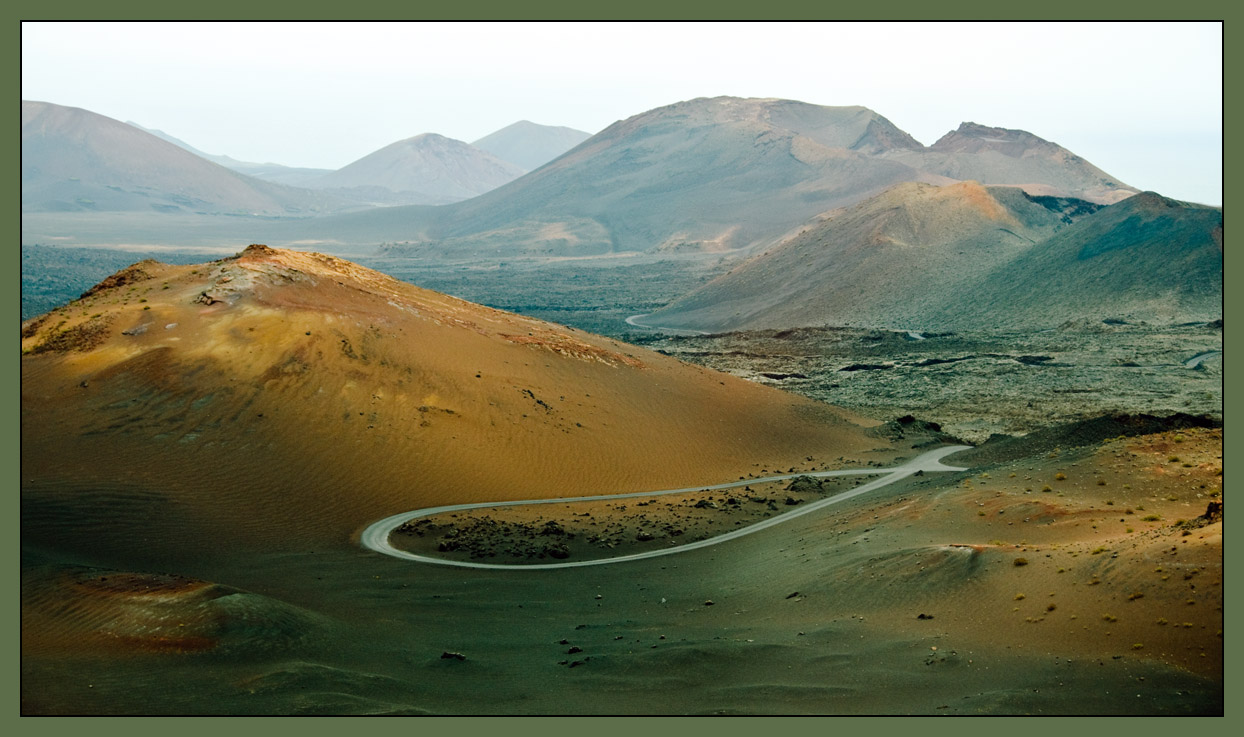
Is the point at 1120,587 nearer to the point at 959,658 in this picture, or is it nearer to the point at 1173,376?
the point at 959,658

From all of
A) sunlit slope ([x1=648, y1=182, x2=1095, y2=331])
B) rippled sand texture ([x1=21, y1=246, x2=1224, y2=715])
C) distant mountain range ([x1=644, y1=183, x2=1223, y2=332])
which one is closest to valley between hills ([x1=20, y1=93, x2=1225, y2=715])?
rippled sand texture ([x1=21, y1=246, x2=1224, y2=715])

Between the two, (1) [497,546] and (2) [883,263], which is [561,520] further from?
(2) [883,263]

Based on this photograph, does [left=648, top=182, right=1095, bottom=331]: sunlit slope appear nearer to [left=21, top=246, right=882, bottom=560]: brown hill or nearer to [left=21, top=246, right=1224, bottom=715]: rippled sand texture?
[left=21, top=246, right=882, bottom=560]: brown hill

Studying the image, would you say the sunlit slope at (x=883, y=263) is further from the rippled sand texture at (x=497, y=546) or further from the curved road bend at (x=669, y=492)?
the curved road bend at (x=669, y=492)

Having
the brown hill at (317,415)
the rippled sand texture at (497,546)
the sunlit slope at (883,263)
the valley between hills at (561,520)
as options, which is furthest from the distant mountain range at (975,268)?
the rippled sand texture at (497,546)

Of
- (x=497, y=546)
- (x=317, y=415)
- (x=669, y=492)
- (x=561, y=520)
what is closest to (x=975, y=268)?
(x=669, y=492)
